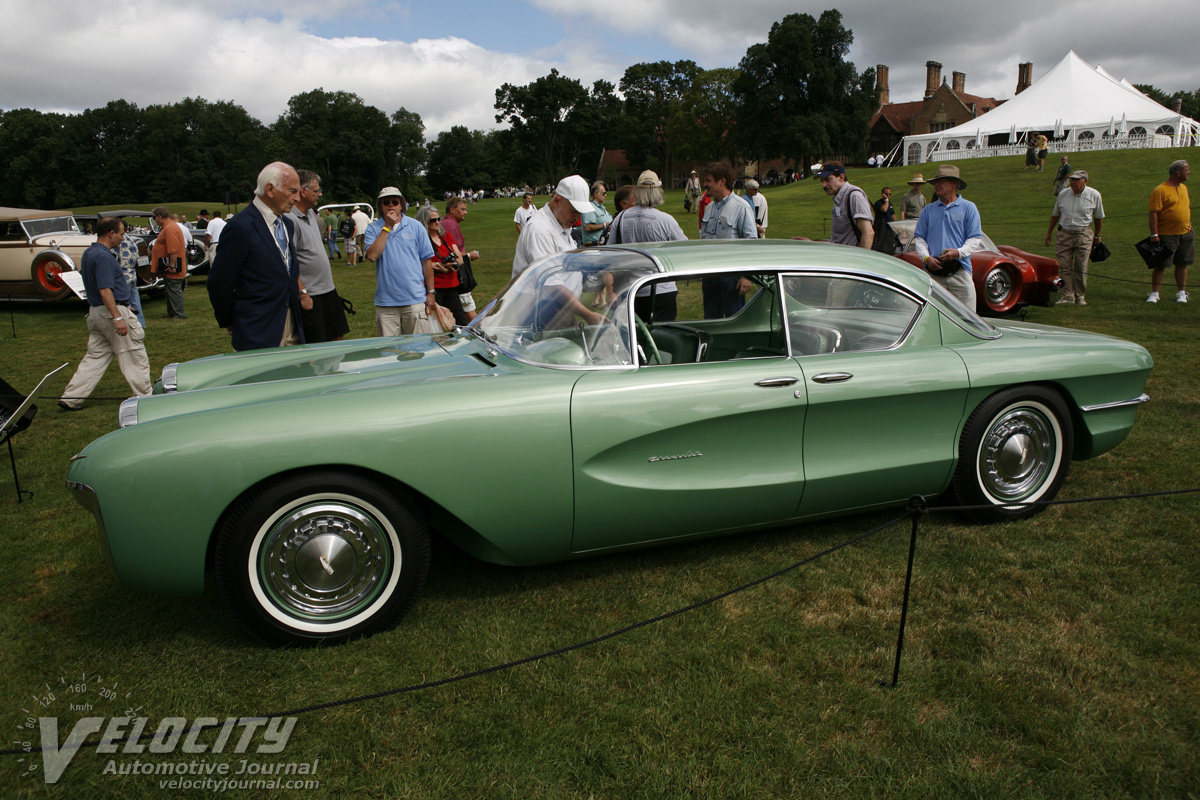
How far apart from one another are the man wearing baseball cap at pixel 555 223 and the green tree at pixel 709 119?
71652mm

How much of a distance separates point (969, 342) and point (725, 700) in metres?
2.28

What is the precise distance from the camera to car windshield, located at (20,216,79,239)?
13984mm

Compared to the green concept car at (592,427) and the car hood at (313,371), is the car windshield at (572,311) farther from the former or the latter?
the car hood at (313,371)

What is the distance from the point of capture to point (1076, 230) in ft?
32.8

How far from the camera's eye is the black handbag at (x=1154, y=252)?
9547 millimetres

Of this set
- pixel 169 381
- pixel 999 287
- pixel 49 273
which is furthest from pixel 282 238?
pixel 49 273

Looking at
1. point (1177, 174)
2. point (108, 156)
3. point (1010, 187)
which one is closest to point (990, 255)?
point (1177, 174)

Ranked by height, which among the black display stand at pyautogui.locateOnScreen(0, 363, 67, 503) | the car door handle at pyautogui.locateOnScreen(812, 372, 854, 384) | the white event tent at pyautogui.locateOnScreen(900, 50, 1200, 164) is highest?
the white event tent at pyautogui.locateOnScreen(900, 50, 1200, 164)

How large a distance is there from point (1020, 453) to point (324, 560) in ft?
11.0

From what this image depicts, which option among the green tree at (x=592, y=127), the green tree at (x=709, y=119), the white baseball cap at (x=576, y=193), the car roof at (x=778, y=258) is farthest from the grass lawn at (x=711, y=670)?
the green tree at (x=592, y=127)

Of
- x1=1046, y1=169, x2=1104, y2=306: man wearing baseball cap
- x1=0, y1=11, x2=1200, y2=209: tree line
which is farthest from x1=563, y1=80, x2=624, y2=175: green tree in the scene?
x1=1046, y1=169, x2=1104, y2=306: man wearing baseball cap

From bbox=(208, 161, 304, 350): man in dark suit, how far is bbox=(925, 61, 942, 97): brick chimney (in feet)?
288

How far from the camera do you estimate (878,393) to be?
11.2 feet

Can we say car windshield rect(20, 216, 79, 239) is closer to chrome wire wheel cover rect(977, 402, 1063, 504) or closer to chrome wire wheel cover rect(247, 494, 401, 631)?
chrome wire wheel cover rect(247, 494, 401, 631)
